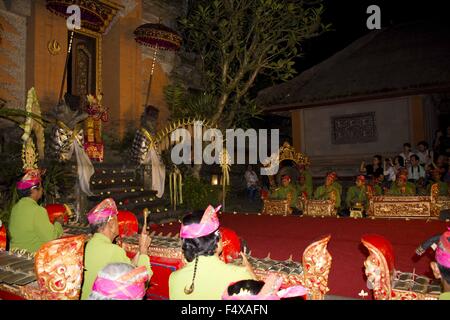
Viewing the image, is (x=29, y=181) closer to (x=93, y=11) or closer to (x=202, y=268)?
(x=202, y=268)

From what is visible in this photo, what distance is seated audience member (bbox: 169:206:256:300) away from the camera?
6.79 feet

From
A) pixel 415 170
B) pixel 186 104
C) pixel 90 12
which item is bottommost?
pixel 415 170

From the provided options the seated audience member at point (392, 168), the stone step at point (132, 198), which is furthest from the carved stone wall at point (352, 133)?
the stone step at point (132, 198)

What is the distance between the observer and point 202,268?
212 centimetres

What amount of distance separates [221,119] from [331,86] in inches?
151

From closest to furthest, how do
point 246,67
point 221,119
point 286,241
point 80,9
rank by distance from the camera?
point 286,241, point 80,9, point 246,67, point 221,119

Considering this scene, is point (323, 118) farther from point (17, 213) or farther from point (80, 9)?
point (17, 213)

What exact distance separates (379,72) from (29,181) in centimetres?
1091

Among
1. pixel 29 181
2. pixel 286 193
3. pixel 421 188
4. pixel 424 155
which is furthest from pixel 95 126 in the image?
pixel 424 155

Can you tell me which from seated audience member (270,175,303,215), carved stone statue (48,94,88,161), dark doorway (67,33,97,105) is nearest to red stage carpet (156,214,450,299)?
seated audience member (270,175,303,215)

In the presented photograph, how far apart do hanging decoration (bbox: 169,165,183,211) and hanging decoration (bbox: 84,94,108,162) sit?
2002 mm

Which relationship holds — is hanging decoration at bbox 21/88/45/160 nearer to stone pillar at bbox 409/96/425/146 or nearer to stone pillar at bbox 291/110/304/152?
stone pillar at bbox 291/110/304/152

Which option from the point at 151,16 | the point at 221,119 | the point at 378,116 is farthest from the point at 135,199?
the point at 378,116

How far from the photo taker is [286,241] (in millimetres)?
6023
